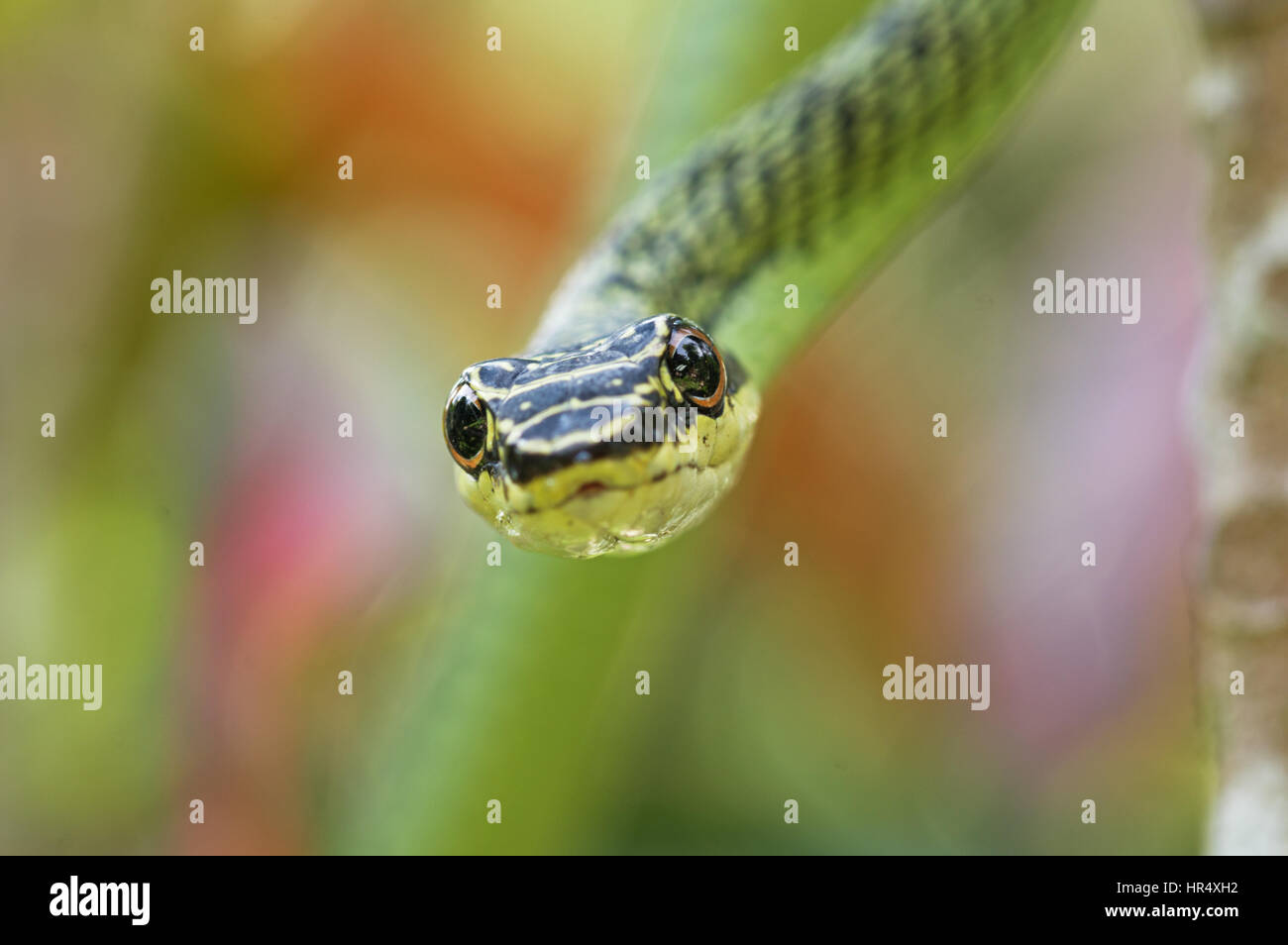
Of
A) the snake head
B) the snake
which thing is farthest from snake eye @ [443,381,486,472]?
the snake

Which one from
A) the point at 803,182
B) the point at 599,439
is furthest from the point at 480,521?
the point at 599,439

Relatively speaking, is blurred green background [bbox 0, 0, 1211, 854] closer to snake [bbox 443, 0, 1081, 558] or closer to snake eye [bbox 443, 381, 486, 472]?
snake [bbox 443, 0, 1081, 558]

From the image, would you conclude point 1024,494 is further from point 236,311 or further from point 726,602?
point 236,311

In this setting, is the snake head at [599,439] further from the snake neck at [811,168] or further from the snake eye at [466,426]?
the snake neck at [811,168]

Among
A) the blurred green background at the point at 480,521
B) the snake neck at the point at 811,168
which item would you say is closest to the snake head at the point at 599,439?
the snake neck at the point at 811,168

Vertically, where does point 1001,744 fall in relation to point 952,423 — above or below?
below

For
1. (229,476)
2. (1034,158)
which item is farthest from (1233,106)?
(229,476)
